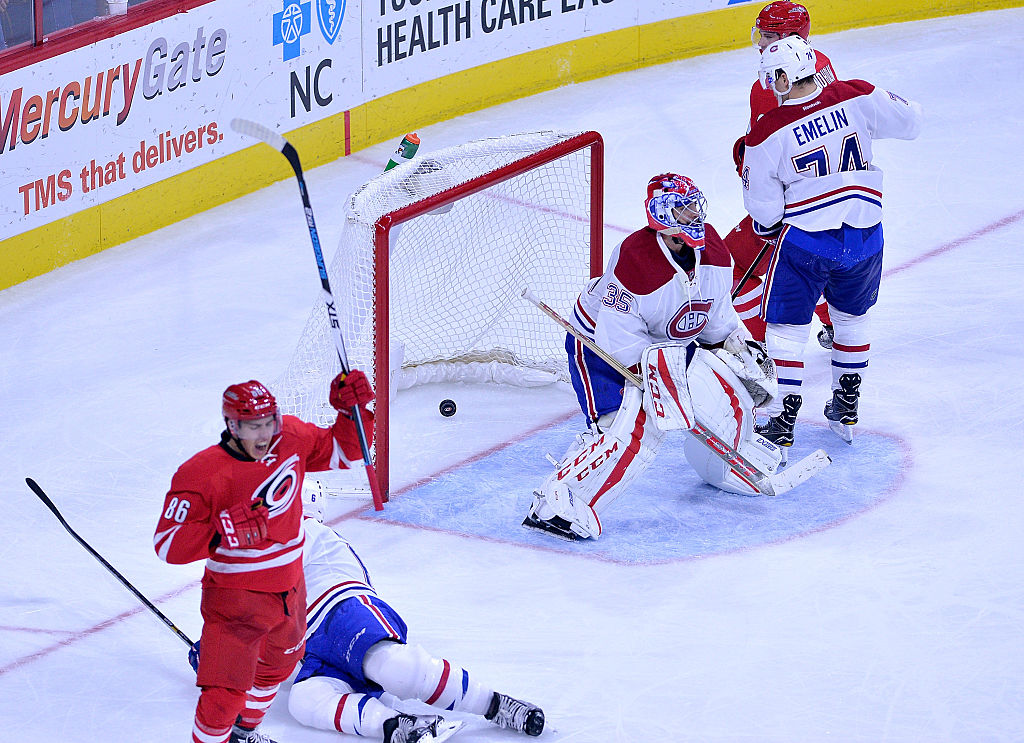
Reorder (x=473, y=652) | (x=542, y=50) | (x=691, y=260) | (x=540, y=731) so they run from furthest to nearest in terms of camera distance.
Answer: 1. (x=542, y=50)
2. (x=691, y=260)
3. (x=473, y=652)
4. (x=540, y=731)

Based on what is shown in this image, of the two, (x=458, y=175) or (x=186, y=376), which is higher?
(x=458, y=175)

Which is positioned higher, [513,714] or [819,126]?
[819,126]

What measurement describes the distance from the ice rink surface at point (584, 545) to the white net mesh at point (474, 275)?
16 centimetres

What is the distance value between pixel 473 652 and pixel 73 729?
3.41ft

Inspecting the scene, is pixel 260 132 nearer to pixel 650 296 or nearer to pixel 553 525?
pixel 650 296

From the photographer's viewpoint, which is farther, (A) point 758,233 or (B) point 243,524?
(A) point 758,233

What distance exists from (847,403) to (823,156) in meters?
0.84

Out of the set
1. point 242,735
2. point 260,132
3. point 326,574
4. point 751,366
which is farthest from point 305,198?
point 751,366

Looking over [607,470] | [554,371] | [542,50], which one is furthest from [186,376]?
[542,50]

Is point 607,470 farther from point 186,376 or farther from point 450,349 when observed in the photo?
point 186,376

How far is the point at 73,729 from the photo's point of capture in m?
4.14

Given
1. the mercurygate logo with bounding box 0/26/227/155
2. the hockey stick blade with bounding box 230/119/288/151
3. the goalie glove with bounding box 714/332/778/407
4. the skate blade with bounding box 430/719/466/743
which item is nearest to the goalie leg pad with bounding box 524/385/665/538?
the goalie glove with bounding box 714/332/778/407

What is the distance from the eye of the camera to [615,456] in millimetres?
4961

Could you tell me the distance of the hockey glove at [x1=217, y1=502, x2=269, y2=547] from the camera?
3.52 m
